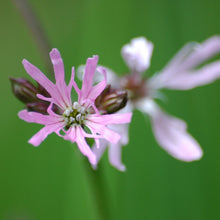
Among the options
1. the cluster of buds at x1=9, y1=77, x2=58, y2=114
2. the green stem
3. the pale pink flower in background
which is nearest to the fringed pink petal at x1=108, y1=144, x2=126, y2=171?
the green stem

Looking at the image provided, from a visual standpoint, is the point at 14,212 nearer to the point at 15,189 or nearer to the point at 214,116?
the point at 15,189

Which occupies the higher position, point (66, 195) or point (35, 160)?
point (35, 160)

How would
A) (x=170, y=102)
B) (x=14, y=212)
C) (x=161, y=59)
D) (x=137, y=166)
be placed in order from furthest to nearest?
(x=161, y=59) < (x=170, y=102) < (x=137, y=166) < (x=14, y=212)

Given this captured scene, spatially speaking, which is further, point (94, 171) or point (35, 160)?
point (35, 160)

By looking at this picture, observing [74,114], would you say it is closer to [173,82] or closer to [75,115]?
[75,115]

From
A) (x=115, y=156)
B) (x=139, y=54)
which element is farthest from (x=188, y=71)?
(x=115, y=156)

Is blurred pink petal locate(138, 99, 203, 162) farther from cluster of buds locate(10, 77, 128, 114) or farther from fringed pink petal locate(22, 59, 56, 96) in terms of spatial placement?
fringed pink petal locate(22, 59, 56, 96)

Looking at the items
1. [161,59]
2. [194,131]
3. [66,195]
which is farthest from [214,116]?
[66,195]

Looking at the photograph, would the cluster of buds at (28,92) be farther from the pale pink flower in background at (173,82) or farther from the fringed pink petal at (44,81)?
the pale pink flower in background at (173,82)
